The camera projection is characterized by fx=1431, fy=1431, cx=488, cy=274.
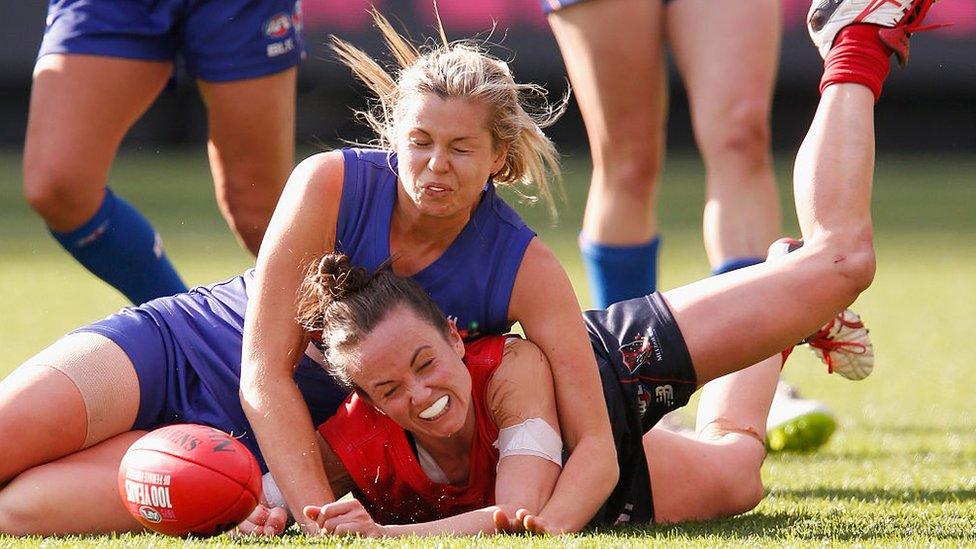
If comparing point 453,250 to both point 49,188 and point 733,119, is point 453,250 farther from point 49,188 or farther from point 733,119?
point 49,188

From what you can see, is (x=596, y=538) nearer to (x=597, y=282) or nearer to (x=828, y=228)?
(x=828, y=228)

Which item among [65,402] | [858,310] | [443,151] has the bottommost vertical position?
[858,310]

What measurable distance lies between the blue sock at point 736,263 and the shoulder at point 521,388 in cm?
118

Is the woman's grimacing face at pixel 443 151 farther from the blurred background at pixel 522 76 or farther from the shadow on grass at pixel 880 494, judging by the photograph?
the blurred background at pixel 522 76

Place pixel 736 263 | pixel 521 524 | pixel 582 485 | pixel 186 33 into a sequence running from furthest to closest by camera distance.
Result: pixel 186 33
pixel 736 263
pixel 582 485
pixel 521 524

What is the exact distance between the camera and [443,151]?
3139mm

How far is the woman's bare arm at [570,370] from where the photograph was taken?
309cm

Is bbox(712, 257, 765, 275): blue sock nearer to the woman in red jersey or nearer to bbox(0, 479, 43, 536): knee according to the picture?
the woman in red jersey

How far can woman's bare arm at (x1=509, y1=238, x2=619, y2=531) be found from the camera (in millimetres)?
3086

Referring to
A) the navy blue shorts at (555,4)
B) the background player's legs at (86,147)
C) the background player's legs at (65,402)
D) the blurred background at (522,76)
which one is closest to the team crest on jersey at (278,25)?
the background player's legs at (86,147)

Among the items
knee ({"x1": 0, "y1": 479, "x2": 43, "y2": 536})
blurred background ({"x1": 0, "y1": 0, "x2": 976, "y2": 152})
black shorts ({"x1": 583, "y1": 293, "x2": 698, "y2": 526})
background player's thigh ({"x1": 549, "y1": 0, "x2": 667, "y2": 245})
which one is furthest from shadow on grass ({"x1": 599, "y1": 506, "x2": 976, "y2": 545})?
blurred background ({"x1": 0, "y1": 0, "x2": 976, "y2": 152})

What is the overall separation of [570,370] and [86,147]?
1.96m

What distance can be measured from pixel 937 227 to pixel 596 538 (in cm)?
872

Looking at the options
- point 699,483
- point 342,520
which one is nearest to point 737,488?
point 699,483
